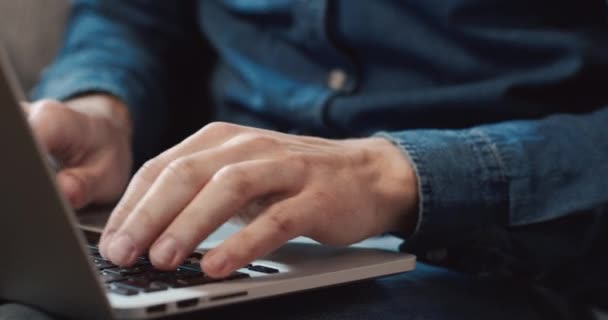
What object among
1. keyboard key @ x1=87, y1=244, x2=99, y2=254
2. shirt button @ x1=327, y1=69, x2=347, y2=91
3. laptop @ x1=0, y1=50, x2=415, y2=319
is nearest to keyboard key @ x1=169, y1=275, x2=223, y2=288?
laptop @ x1=0, y1=50, x2=415, y2=319

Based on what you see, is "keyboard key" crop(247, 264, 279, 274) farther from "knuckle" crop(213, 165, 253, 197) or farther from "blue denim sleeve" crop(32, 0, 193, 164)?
"blue denim sleeve" crop(32, 0, 193, 164)

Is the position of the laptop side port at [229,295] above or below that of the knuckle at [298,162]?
below

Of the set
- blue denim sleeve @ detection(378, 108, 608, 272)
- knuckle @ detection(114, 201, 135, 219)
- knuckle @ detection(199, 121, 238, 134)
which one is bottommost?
blue denim sleeve @ detection(378, 108, 608, 272)

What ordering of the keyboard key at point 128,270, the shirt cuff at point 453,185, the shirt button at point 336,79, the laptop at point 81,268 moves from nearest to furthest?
the laptop at point 81,268
the keyboard key at point 128,270
the shirt cuff at point 453,185
the shirt button at point 336,79

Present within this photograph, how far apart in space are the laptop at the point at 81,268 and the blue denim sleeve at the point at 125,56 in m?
0.36

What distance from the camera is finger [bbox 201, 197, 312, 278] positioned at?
0.42 meters

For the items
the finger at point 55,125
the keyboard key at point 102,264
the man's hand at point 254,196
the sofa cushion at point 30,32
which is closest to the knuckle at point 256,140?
the man's hand at point 254,196

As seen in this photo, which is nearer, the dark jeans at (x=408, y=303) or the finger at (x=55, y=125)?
the dark jeans at (x=408, y=303)

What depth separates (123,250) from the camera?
43cm

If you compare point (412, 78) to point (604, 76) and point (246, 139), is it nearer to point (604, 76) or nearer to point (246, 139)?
point (604, 76)

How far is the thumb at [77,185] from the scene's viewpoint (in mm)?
633

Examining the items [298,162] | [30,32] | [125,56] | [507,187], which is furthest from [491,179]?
[30,32]

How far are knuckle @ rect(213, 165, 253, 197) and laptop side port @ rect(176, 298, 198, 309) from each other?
78mm

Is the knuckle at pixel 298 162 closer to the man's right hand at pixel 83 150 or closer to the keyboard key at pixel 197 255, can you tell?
the keyboard key at pixel 197 255
